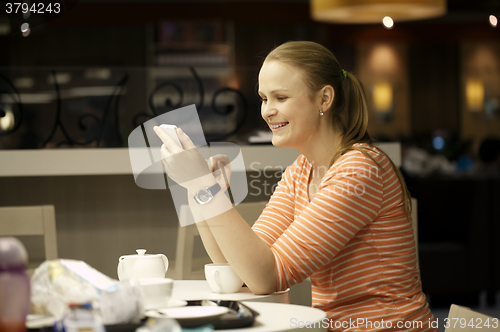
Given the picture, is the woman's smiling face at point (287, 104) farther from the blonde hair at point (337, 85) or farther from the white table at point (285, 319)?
the white table at point (285, 319)

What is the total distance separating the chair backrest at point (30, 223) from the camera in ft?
6.01

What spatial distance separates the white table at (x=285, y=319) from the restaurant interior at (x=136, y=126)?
0.65 m

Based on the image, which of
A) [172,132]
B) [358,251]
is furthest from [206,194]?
[358,251]

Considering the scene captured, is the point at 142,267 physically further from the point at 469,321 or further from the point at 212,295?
the point at 469,321

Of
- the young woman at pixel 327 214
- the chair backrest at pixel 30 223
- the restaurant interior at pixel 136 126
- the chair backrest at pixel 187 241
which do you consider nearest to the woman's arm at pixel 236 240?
the young woman at pixel 327 214

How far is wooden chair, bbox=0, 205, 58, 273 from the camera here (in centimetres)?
183

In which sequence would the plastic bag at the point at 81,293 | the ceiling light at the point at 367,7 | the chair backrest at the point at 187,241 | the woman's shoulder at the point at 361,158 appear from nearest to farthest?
the plastic bag at the point at 81,293 < the woman's shoulder at the point at 361,158 < the chair backrest at the point at 187,241 < the ceiling light at the point at 367,7

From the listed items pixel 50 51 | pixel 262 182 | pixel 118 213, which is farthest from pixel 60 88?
pixel 50 51

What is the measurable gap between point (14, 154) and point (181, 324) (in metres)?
1.78

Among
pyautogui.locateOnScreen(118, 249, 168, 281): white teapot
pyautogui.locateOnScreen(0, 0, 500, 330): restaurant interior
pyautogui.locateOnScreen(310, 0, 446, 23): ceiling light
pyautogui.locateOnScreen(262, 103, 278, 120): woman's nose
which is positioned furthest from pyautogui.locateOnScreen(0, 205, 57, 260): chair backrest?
pyautogui.locateOnScreen(310, 0, 446, 23): ceiling light

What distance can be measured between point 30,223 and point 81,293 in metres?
1.27

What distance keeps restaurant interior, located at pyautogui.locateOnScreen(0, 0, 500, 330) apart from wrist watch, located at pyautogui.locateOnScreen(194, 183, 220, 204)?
0.50m

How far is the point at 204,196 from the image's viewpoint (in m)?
1.02

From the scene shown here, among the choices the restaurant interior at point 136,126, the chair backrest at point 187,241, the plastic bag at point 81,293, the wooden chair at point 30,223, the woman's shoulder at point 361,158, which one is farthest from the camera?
the restaurant interior at point 136,126
